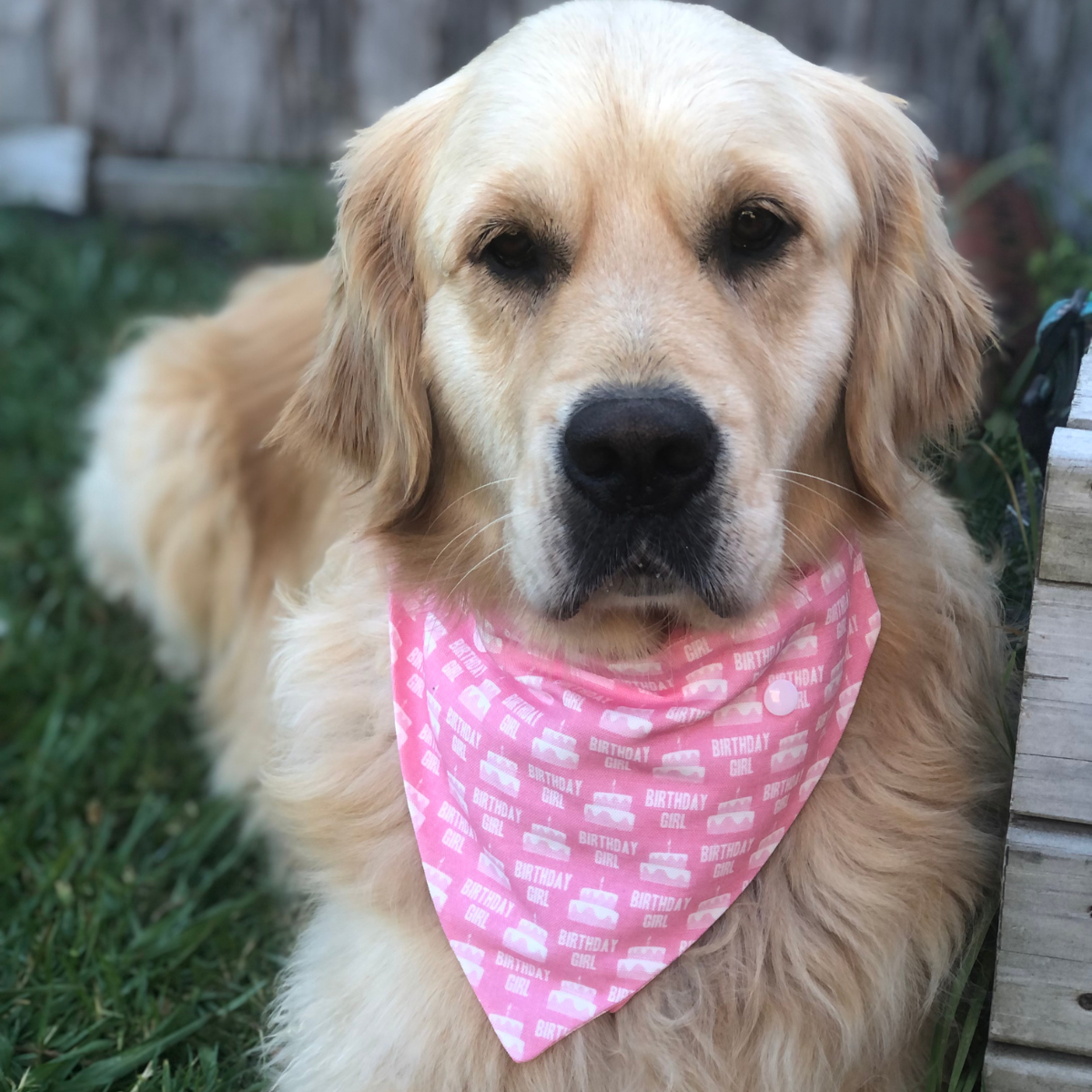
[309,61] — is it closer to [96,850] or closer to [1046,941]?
[96,850]

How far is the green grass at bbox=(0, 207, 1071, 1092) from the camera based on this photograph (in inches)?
94.1

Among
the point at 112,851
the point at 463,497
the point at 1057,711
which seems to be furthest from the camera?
the point at 112,851

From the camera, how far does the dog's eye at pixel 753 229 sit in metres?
1.90

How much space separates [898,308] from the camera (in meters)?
2.04

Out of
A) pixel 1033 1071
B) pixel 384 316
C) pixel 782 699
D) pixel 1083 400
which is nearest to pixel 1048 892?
pixel 1033 1071

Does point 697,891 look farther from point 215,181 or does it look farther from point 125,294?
point 215,181

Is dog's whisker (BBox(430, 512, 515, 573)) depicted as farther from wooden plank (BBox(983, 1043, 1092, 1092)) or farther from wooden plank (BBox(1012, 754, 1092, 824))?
wooden plank (BBox(983, 1043, 1092, 1092))

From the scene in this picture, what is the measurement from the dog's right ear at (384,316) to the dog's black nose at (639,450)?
18.3 inches

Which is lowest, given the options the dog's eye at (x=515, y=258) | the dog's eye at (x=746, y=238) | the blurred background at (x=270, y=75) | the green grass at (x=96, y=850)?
the green grass at (x=96, y=850)

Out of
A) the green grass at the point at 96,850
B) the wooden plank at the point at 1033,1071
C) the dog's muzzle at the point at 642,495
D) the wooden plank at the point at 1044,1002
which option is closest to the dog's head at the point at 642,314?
the dog's muzzle at the point at 642,495

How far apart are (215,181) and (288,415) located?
170 inches

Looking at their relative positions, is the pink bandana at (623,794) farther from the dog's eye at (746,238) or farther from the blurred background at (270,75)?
the blurred background at (270,75)

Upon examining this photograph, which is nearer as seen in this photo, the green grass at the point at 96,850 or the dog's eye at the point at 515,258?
the dog's eye at the point at 515,258

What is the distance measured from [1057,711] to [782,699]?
397 millimetres
